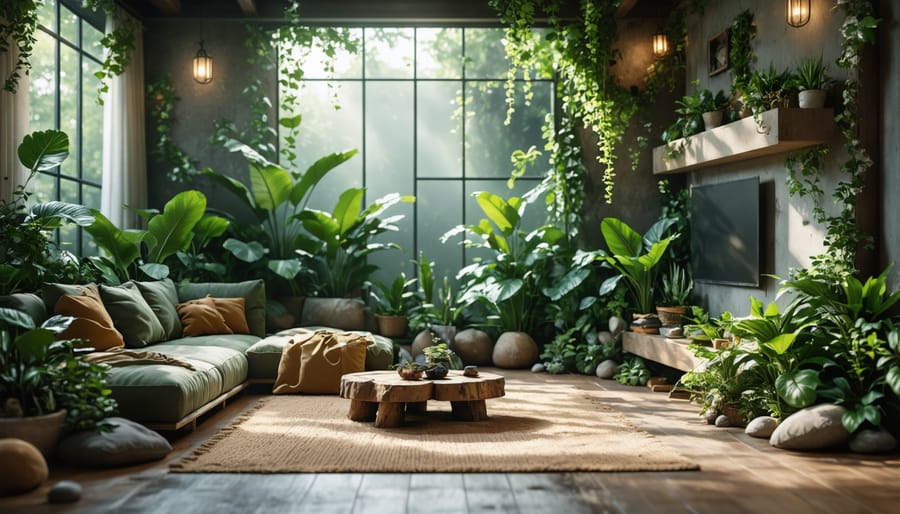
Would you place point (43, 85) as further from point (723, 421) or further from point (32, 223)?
point (723, 421)

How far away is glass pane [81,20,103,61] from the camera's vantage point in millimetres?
7140

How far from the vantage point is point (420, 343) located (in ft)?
25.4

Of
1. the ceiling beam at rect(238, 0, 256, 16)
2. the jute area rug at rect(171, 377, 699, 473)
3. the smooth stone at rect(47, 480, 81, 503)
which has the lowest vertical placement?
the jute area rug at rect(171, 377, 699, 473)

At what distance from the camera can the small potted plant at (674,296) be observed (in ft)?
22.7

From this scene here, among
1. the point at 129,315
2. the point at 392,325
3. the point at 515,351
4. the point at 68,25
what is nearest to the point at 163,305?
the point at 129,315

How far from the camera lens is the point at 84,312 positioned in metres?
5.21

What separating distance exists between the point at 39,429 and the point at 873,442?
3958mm

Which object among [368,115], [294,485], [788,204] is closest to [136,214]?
[368,115]

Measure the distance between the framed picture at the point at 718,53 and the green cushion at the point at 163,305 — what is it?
452 centimetres

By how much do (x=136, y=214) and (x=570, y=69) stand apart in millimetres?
4058

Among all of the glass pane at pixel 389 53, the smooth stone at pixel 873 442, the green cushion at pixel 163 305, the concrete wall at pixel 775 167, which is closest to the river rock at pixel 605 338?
the concrete wall at pixel 775 167

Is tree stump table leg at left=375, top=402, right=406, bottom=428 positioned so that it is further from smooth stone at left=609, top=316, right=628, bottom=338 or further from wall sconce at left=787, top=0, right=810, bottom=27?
wall sconce at left=787, top=0, right=810, bottom=27

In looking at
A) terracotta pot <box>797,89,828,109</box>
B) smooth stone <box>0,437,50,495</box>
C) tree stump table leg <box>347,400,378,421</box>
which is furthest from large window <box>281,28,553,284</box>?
smooth stone <box>0,437,50,495</box>

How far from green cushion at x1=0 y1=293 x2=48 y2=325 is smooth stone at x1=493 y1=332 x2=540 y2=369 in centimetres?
397
